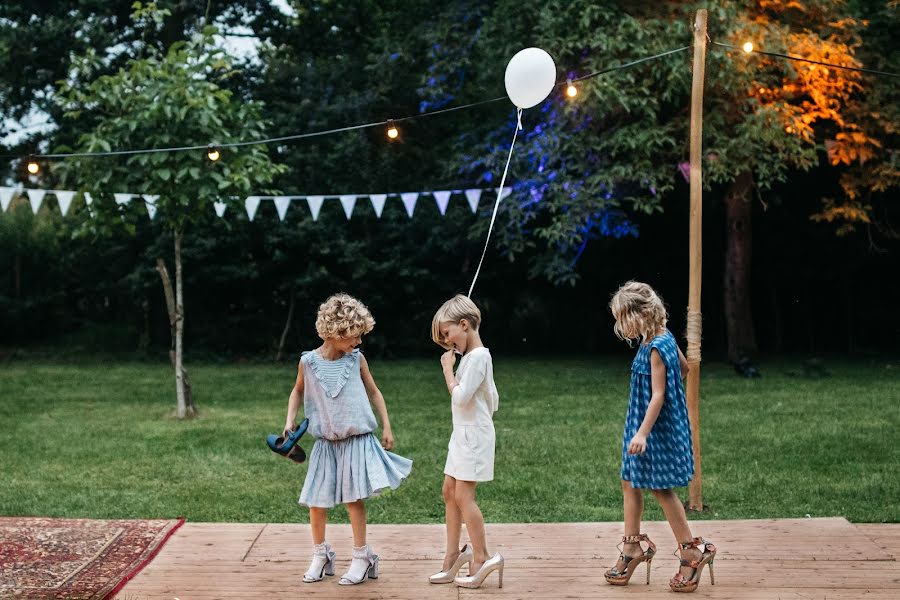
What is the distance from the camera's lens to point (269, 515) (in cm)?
597

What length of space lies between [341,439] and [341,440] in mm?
13

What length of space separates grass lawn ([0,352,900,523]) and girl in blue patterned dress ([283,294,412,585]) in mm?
1641

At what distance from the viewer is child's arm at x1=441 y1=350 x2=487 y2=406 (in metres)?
3.94

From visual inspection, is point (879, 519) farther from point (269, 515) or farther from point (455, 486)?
point (269, 515)

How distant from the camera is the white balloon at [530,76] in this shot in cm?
542

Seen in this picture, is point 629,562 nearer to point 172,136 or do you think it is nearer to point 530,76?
point 530,76

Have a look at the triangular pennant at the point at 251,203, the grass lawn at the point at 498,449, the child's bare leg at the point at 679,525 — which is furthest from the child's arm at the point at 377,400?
the triangular pennant at the point at 251,203

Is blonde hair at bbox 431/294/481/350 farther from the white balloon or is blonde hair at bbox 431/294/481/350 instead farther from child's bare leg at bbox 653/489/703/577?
the white balloon

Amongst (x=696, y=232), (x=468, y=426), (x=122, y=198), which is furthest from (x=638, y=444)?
(x=122, y=198)

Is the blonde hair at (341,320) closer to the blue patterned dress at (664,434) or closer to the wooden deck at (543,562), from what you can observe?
the wooden deck at (543,562)

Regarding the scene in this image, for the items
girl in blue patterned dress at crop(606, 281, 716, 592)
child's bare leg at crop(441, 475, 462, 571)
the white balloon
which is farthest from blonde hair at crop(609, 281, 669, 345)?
the white balloon

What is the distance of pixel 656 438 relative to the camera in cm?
407

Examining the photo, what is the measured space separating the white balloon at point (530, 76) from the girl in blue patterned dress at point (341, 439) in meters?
1.88

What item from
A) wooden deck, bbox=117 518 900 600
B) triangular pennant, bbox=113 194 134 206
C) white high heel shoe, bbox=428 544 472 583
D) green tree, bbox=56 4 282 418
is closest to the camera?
wooden deck, bbox=117 518 900 600
